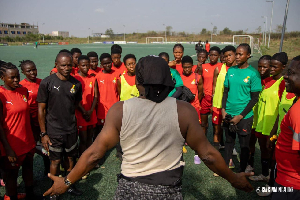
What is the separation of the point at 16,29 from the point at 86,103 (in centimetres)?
11268

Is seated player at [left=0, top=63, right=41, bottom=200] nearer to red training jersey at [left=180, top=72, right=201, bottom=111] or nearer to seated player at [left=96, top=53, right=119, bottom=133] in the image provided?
seated player at [left=96, top=53, right=119, bottom=133]

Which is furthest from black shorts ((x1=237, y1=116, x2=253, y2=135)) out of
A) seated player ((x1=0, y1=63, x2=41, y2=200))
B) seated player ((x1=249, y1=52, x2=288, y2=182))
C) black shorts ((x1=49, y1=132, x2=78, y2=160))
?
seated player ((x1=0, y1=63, x2=41, y2=200))

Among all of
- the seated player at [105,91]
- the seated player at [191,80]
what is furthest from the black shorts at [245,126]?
the seated player at [105,91]

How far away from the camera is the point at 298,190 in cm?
207

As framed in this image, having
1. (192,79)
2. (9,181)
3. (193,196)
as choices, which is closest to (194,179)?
(193,196)

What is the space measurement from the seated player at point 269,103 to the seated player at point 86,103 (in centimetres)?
310

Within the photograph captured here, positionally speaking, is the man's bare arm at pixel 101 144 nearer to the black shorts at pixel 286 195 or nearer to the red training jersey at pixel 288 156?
the red training jersey at pixel 288 156

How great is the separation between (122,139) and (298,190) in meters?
1.66

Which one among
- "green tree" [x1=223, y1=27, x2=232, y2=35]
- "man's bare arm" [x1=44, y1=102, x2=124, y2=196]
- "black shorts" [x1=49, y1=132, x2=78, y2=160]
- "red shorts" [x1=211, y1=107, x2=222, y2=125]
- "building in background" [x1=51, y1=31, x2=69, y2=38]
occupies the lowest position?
"black shorts" [x1=49, y1=132, x2=78, y2=160]

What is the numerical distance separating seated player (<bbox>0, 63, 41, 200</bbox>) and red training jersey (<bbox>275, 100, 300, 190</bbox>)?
320 centimetres

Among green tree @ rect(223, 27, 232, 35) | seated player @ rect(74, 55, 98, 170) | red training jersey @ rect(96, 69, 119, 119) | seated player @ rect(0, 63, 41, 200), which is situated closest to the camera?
seated player @ rect(0, 63, 41, 200)

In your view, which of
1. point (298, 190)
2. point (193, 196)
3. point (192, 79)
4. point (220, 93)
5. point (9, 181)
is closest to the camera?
point (298, 190)

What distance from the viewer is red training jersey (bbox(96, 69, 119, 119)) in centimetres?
500

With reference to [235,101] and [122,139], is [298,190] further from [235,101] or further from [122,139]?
[235,101]
